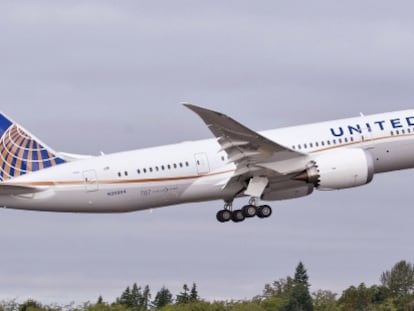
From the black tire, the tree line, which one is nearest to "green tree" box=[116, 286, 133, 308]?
the tree line

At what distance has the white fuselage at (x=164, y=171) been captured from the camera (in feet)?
302

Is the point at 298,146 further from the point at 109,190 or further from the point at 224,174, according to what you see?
the point at 109,190

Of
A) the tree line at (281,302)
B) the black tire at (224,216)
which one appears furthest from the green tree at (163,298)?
the black tire at (224,216)

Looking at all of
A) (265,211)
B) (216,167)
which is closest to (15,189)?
(216,167)

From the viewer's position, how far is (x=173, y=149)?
9375 cm

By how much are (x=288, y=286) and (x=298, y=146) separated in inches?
3839

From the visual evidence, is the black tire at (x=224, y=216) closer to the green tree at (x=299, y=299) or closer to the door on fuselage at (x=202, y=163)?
the door on fuselage at (x=202, y=163)

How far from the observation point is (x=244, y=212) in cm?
9600

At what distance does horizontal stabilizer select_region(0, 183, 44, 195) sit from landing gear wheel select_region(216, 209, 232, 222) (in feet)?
40.6

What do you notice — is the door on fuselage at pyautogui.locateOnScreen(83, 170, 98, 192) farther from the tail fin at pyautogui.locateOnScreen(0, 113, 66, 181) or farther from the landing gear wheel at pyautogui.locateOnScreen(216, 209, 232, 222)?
the landing gear wheel at pyautogui.locateOnScreen(216, 209, 232, 222)

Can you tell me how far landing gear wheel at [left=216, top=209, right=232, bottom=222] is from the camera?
96.8 meters

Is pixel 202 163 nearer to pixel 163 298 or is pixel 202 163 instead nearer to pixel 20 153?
pixel 20 153

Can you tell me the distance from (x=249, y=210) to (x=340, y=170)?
265 inches

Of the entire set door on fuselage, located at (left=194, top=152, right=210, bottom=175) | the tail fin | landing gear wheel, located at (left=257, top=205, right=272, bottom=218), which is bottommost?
landing gear wheel, located at (left=257, top=205, right=272, bottom=218)
